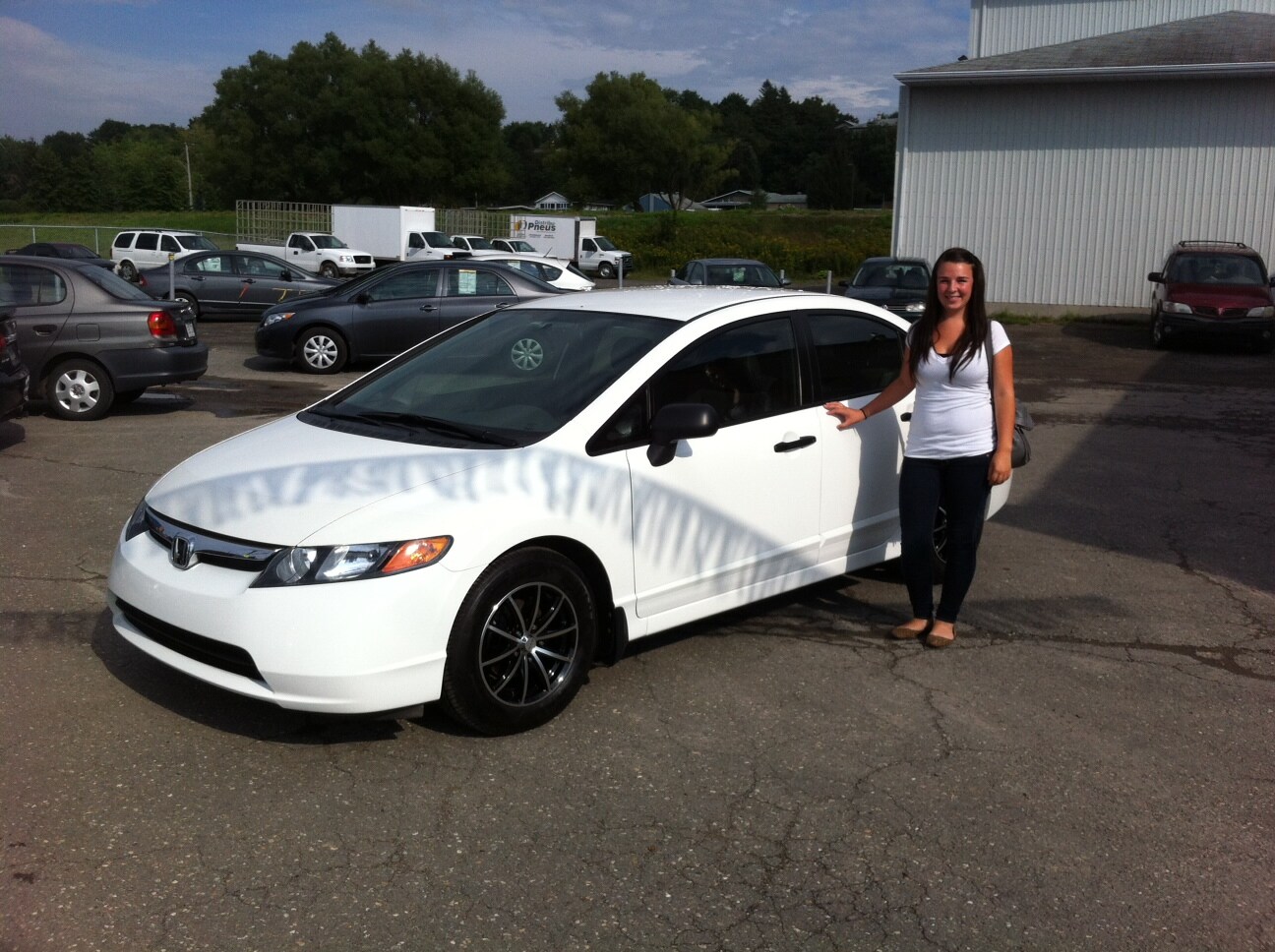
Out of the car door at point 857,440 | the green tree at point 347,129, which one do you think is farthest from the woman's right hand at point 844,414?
the green tree at point 347,129

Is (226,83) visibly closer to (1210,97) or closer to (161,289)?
(161,289)

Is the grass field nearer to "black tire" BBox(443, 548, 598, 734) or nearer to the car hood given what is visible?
the car hood

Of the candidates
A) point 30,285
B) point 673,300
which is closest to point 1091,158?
point 30,285

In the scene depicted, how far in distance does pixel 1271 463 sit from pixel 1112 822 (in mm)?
7677

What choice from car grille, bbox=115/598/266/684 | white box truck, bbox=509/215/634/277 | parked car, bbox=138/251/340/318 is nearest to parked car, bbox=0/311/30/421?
car grille, bbox=115/598/266/684

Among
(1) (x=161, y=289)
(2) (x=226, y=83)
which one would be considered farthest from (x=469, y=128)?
(1) (x=161, y=289)

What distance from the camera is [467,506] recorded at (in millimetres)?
4324

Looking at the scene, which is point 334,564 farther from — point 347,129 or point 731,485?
point 347,129

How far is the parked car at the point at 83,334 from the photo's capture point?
11492 mm

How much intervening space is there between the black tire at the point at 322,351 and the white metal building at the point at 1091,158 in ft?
50.7

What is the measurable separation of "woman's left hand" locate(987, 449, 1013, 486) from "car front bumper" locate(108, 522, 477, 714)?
7.96ft

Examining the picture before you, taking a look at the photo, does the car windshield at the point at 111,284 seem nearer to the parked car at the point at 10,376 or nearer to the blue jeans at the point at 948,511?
the parked car at the point at 10,376

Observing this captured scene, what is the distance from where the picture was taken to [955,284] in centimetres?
527

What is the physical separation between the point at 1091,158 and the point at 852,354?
22.3m
